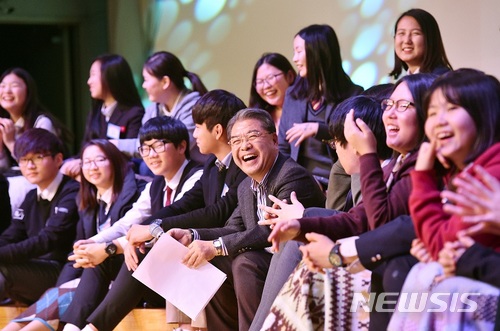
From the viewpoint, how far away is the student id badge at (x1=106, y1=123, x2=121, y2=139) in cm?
494

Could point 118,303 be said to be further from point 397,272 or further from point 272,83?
point 397,272

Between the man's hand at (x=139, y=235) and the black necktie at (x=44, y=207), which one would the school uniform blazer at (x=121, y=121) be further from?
the man's hand at (x=139, y=235)

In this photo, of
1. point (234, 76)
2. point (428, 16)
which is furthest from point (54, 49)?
point (428, 16)

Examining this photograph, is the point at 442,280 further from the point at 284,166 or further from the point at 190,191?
the point at 190,191

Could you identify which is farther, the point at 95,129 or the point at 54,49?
the point at 54,49

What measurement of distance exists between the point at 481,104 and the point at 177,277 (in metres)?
1.61

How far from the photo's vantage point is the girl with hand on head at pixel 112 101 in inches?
196

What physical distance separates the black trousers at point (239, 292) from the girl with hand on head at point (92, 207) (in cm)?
77

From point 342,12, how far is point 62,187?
185cm

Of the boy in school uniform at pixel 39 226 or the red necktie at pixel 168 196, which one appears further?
the boy in school uniform at pixel 39 226

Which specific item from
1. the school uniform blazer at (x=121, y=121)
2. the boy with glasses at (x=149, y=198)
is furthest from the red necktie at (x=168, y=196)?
the school uniform blazer at (x=121, y=121)

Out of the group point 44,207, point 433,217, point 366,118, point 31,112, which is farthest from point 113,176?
point 433,217

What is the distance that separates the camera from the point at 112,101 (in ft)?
16.8

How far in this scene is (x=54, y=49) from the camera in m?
7.11
